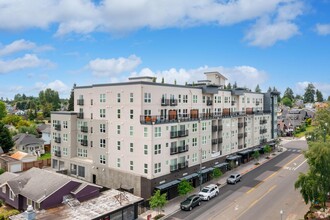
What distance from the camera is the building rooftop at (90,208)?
27000 millimetres

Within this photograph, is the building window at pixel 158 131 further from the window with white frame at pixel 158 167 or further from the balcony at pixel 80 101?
the balcony at pixel 80 101

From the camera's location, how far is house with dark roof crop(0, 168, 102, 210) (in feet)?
98.2

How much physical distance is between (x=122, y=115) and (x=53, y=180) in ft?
40.6

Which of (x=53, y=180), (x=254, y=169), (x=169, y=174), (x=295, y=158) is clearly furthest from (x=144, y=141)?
(x=295, y=158)

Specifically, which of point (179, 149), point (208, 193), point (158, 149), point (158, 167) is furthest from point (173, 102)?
point (208, 193)

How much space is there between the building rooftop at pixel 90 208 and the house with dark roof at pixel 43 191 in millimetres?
1042

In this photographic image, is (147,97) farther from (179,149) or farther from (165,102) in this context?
(179,149)

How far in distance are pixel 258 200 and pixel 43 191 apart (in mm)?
27547

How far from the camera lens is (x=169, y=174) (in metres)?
37.4

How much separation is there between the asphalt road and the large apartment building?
522 cm

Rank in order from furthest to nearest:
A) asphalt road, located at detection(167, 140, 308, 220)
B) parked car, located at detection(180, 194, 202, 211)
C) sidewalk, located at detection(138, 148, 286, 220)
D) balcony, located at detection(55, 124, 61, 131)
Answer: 1. balcony, located at detection(55, 124, 61, 131)
2. parked car, located at detection(180, 194, 202, 211)
3. sidewalk, located at detection(138, 148, 286, 220)
4. asphalt road, located at detection(167, 140, 308, 220)

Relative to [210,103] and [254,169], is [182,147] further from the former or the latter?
[254,169]

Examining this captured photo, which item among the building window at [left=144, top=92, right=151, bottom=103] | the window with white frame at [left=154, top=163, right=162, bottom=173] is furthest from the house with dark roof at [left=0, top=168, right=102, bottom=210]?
the building window at [left=144, top=92, right=151, bottom=103]

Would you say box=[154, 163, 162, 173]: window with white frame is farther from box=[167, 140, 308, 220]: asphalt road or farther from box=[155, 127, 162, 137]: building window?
box=[167, 140, 308, 220]: asphalt road
